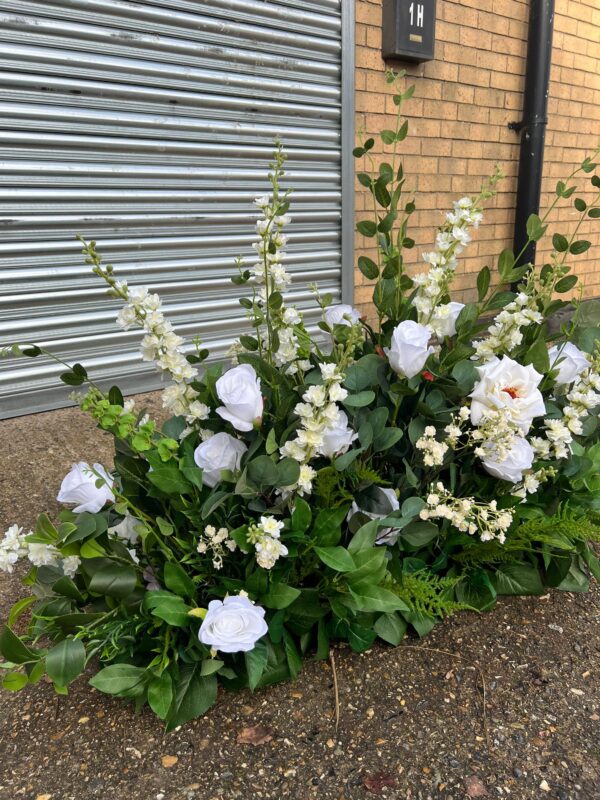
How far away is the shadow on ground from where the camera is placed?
1.14 metres

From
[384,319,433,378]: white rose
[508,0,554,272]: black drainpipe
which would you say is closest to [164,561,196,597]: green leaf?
[384,319,433,378]: white rose

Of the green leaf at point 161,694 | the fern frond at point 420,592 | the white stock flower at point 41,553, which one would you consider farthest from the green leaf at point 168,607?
the fern frond at point 420,592

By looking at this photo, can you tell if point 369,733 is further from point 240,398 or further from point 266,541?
point 240,398

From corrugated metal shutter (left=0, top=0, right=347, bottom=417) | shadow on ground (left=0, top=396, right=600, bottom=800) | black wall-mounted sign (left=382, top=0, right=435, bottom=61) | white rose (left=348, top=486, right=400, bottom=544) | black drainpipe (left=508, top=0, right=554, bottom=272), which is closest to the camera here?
shadow on ground (left=0, top=396, right=600, bottom=800)

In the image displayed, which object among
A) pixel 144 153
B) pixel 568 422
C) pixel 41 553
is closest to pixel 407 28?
pixel 144 153

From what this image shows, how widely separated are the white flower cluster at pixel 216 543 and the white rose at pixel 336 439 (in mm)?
276

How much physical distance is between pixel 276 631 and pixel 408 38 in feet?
12.1

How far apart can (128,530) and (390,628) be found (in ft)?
2.25

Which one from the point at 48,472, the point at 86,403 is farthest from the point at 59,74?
the point at 86,403

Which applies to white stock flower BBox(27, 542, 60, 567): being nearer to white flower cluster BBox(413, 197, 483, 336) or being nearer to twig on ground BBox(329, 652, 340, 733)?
twig on ground BBox(329, 652, 340, 733)

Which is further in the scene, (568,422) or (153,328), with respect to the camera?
(568,422)

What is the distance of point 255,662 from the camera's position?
120 cm

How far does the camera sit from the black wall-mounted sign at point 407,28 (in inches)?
140

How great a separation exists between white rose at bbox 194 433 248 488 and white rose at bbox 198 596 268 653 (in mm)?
286
